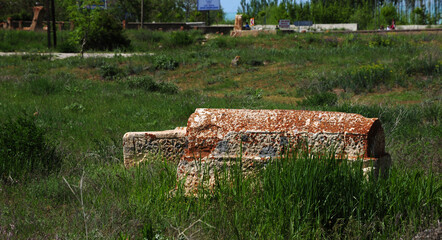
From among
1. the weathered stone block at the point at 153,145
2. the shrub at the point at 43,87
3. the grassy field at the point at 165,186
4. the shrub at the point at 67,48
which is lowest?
the grassy field at the point at 165,186

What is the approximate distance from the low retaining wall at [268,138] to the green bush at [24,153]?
5.44 ft

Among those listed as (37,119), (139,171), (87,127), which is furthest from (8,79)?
(139,171)

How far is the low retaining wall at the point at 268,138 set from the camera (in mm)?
3154

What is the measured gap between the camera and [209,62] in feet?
59.1

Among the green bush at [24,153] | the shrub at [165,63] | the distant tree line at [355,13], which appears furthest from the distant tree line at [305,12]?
the green bush at [24,153]

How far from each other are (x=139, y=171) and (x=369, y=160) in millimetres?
1717

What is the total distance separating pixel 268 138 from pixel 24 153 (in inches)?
98.0

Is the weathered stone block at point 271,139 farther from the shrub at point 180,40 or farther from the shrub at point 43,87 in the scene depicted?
the shrub at point 180,40

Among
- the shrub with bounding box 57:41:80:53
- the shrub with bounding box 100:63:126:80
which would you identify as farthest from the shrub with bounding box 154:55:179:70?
the shrub with bounding box 57:41:80:53

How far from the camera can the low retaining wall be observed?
315cm

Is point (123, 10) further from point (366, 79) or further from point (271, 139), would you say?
point (271, 139)

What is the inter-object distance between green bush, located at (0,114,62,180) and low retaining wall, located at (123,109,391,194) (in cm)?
166

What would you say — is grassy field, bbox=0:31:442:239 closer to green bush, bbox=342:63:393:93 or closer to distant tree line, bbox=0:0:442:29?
green bush, bbox=342:63:393:93

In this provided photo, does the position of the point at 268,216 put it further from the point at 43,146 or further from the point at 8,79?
the point at 8,79
